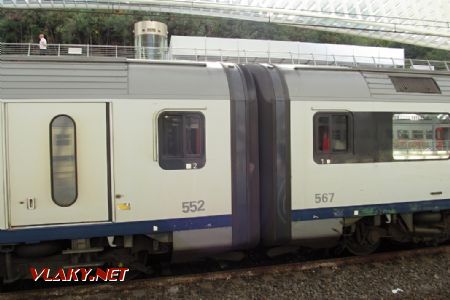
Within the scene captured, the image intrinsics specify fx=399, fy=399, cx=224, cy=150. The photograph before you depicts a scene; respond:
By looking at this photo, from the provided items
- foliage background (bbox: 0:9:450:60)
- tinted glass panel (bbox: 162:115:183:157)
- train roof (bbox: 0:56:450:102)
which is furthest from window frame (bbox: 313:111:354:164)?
foliage background (bbox: 0:9:450:60)

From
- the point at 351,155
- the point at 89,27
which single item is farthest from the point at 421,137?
the point at 89,27

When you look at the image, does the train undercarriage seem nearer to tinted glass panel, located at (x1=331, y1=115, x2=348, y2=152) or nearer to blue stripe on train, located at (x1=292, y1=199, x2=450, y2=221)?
blue stripe on train, located at (x1=292, y1=199, x2=450, y2=221)

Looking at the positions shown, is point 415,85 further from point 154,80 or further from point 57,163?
point 57,163

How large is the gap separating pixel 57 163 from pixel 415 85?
562 cm

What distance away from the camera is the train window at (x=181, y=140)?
5.28 m

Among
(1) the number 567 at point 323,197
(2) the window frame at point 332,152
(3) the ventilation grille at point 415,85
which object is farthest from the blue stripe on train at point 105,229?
(3) the ventilation grille at point 415,85

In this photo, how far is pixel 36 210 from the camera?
489 centimetres

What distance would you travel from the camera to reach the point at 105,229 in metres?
5.10

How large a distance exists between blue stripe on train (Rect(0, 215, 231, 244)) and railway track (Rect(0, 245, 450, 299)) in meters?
0.78

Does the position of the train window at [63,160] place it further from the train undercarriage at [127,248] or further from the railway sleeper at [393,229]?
the railway sleeper at [393,229]

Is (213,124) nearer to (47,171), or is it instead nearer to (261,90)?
(261,90)

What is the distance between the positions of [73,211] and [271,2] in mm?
30886

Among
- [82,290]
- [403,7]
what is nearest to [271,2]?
[403,7]

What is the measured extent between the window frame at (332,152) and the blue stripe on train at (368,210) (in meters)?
0.73
